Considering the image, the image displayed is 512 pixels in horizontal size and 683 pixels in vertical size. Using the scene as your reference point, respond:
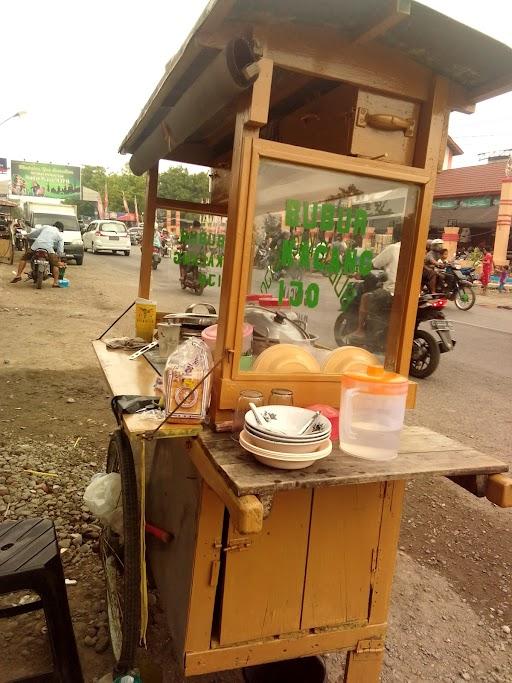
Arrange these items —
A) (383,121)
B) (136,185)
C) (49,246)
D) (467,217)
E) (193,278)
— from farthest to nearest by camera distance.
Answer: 1. (136,185)
2. (467,217)
3. (49,246)
4. (193,278)
5. (383,121)

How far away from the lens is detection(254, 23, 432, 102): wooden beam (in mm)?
1555

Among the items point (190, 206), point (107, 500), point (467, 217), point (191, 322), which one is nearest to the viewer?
point (107, 500)

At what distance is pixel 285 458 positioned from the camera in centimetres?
135

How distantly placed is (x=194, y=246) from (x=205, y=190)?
1.33 ft

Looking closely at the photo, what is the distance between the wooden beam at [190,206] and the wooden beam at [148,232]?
5cm

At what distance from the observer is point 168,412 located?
1.58 meters

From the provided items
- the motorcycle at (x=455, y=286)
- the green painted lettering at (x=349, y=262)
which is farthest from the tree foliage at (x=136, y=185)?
the motorcycle at (x=455, y=286)

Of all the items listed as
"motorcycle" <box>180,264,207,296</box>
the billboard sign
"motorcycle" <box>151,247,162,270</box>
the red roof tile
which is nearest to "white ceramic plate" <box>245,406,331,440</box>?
"motorcycle" <box>180,264,207,296</box>

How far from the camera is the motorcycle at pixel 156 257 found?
3.46 metres

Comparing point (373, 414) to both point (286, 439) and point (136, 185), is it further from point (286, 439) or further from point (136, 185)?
point (136, 185)

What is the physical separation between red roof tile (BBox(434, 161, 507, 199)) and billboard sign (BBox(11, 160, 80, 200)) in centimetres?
3830

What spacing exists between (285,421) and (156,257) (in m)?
2.71

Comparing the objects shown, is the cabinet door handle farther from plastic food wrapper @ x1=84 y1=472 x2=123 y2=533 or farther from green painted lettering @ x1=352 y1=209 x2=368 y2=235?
plastic food wrapper @ x1=84 y1=472 x2=123 y2=533

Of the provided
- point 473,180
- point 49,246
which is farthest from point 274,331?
point 473,180
